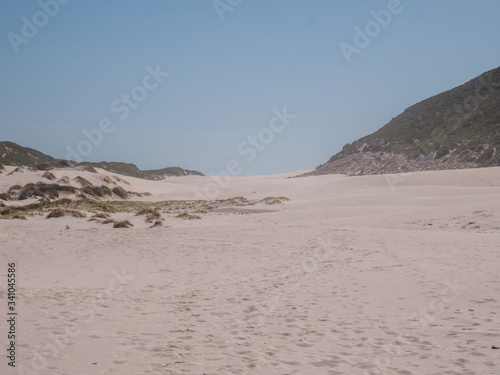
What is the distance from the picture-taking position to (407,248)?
46.9ft

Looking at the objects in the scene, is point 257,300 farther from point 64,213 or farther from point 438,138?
point 438,138

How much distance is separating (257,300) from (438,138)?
6585 centimetres

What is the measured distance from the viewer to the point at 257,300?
29.6 ft

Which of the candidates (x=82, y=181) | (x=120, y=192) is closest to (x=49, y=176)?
(x=82, y=181)

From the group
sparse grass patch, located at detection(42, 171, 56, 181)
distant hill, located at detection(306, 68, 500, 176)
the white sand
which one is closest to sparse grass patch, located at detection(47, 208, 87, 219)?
the white sand

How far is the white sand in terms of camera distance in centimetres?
555

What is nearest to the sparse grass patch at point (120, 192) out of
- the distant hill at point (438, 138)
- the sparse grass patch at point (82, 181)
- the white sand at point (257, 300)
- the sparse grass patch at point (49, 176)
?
the sparse grass patch at point (82, 181)

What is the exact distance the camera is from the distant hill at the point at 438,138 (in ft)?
185

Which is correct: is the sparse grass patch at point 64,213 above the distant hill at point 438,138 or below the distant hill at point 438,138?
below

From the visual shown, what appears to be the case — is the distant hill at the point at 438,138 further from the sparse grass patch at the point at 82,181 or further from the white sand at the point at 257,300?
the sparse grass patch at the point at 82,181

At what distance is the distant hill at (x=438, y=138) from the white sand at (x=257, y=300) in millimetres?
41530

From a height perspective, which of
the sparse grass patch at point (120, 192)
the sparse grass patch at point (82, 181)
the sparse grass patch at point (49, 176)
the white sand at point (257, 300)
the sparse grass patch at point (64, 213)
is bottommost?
the white sand at point (257, 300)

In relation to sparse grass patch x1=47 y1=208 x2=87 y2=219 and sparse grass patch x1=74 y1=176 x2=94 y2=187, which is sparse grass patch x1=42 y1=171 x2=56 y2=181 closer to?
sparse grass patch x1=74 y1=176 x2=94 y2=187

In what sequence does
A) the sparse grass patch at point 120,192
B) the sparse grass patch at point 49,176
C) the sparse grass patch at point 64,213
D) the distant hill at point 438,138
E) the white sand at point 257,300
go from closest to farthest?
the white sand at point 257,300 → the sparse grass patch at point 64,213 → the sparse grass patch at point 49,176 → the sparse grass patch at point 120,192 → the distant hill at point 438,138
